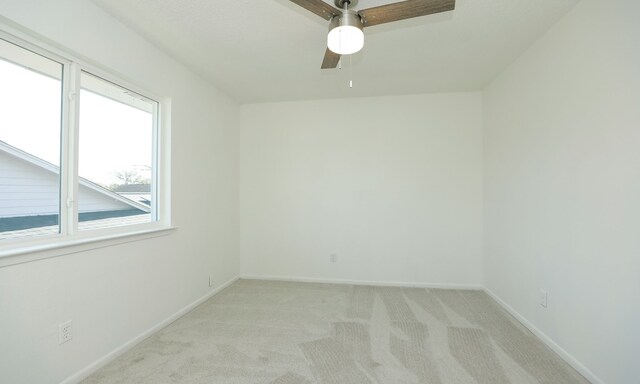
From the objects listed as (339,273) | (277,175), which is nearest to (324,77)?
(277,175)

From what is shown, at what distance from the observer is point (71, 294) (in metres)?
1.76

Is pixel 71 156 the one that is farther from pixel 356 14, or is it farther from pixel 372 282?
pixel 372 282

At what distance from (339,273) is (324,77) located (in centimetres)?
255

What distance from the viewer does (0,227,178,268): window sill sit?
1.47 m

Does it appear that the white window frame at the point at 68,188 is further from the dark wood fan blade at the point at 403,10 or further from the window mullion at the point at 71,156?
the dark wood fan blade at the point at 403,10

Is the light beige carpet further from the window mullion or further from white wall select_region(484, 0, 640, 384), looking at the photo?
the window mullion

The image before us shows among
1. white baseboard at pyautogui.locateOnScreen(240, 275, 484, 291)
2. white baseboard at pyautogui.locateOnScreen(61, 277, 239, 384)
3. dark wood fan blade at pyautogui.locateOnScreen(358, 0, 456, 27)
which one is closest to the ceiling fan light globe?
dark wood fan blade at pyautogui.locateOnScreen(358, 0, 456, 27)

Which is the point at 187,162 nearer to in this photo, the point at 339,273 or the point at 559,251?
the point at 339,273

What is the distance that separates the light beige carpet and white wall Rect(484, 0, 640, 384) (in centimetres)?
36

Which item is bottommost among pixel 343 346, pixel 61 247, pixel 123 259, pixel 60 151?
pixel 343 346

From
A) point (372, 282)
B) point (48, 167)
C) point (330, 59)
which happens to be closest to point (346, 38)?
point (330, 59)

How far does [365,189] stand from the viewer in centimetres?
375

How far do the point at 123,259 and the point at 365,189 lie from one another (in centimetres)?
278

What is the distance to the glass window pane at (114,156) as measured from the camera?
1.97 metres
